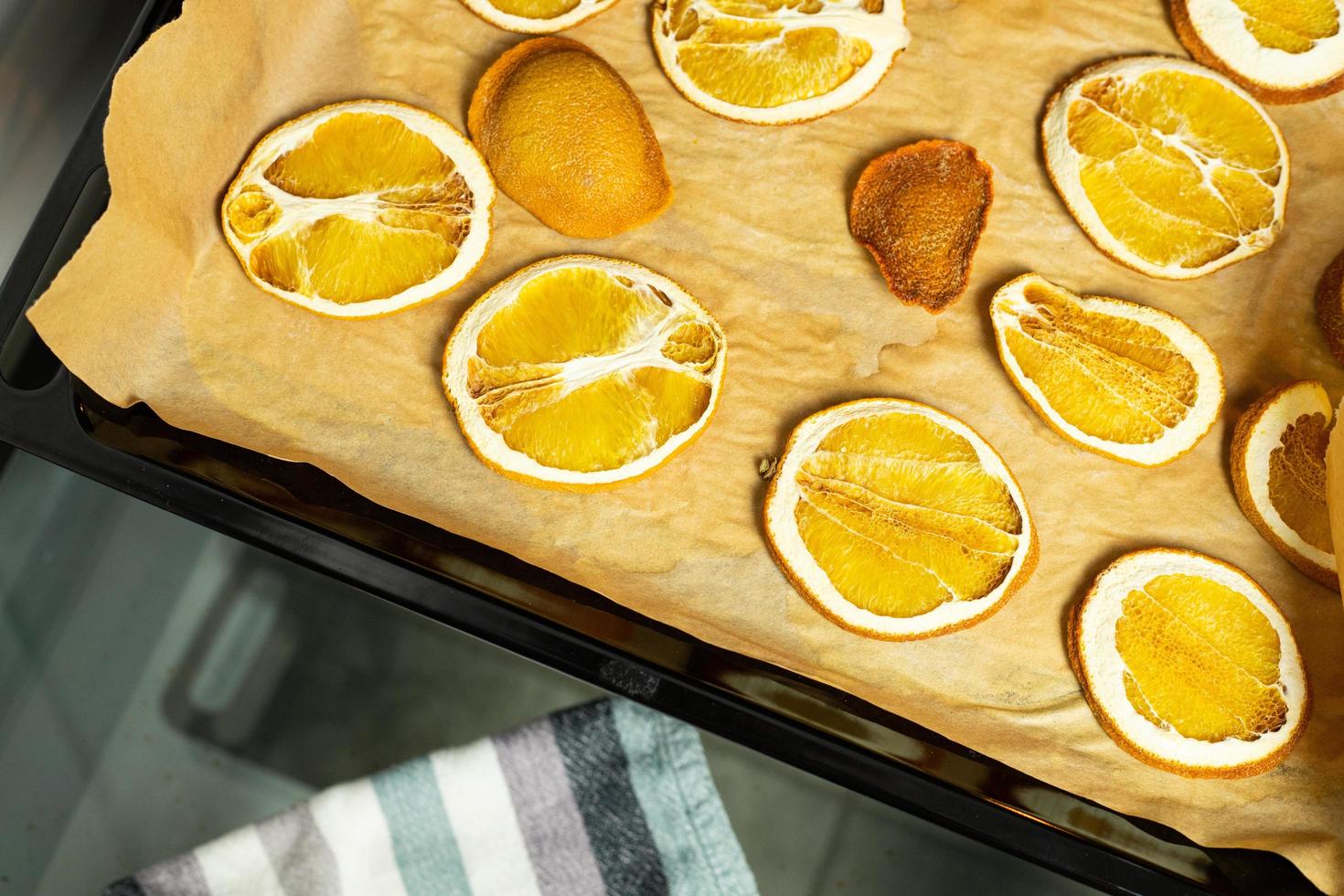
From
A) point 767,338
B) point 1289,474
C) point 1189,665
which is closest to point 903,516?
point 767,338

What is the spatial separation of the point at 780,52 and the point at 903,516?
73 cm

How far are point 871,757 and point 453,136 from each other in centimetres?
107

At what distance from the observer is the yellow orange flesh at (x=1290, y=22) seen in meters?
1.67

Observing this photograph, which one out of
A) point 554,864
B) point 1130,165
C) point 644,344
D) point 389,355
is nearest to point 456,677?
point 554,864

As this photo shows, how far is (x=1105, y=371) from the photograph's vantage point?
1578 mm

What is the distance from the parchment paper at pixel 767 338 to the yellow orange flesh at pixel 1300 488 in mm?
63

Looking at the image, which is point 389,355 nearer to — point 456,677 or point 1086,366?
point 456,677

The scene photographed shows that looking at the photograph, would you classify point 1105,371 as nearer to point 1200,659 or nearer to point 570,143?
point 1200,659

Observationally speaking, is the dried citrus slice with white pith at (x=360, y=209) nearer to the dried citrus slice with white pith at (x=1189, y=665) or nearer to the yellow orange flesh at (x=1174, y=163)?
the yellow orange flesh at (x=1174, y=163)

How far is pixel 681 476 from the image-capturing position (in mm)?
1584

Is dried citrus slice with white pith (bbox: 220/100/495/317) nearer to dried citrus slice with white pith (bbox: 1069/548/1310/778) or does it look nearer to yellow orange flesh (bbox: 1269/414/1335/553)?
dried citrus slice with white pith (bbox: 1069/548/1310/778)

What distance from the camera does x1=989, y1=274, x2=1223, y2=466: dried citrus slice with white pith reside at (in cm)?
157

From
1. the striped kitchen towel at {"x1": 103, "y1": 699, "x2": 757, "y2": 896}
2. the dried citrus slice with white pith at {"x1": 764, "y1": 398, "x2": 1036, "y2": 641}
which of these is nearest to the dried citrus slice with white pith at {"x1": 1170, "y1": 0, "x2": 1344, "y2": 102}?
the dried citrus slice with white pith at {"x1": 764, "y1": 398, "x2": 1036, "y2": 641}

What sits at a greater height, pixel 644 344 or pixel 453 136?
pixel 453 136
